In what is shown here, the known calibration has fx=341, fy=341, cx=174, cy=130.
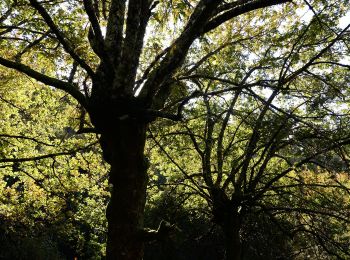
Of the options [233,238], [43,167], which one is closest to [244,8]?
[233,238]

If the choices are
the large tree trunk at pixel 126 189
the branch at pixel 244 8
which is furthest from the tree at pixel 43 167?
the branch at pixel 244 8

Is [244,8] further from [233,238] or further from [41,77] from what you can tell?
[233,238]

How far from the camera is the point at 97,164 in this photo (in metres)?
9.48

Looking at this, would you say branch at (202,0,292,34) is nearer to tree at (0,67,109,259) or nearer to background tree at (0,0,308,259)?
background tree at (0,0,308,259)

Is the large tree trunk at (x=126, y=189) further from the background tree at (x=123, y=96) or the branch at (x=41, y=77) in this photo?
the branch at (x=41, y=77)

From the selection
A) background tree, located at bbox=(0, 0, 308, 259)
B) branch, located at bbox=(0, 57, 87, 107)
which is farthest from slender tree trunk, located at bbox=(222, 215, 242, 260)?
branch, located at bbox=(0, 57, 87, 107)

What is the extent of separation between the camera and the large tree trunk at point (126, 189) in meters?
4.00

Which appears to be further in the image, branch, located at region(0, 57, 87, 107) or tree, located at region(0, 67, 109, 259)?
tree, located at region(0, 67, 109, 259)

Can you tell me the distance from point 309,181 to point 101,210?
771 cm

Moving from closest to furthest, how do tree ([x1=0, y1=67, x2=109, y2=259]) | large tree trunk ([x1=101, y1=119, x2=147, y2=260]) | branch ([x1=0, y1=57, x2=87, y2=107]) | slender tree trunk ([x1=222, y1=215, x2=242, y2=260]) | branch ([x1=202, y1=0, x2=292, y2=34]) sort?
large tree trunk ([x1=101, y1=119, x2=147, y2=260]), branch ([x1=0, y1=57, x2=87, y2=107]), branch ([x1=202, y1=0, x2=292, y2=34]), slender tree trunk ([x1=222, y1=215, x2=242, y2=260]), tree ([x1=0, y1=67, x2=109, y2=259])

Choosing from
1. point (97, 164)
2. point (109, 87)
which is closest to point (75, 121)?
point (97, 164)

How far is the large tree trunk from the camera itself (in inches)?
157

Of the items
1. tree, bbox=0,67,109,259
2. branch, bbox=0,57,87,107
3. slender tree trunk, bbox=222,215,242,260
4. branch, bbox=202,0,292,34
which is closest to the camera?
branch, bbox=0,57,87,107

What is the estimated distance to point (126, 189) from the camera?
415cm
